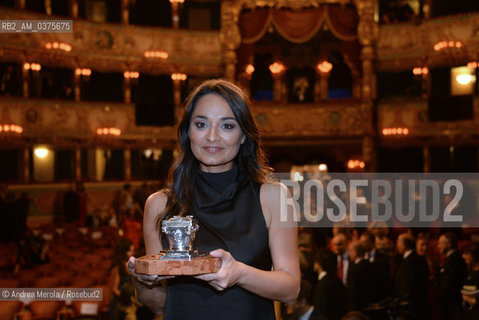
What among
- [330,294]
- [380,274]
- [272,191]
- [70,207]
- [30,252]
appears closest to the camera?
[272,191]

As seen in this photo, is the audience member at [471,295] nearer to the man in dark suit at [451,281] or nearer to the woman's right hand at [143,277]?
the man in dark suit at [451,281]

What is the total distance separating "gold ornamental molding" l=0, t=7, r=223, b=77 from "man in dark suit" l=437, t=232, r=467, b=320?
41.5 ft

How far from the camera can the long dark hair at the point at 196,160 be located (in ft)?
5.99

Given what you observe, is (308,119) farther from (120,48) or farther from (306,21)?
(120,48)

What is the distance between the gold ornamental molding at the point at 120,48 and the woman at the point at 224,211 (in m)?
14.5

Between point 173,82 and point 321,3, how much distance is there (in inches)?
214

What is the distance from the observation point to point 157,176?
18.4 meters

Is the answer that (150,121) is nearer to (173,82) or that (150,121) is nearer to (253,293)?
(173,82)

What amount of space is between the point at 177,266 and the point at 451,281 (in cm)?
539

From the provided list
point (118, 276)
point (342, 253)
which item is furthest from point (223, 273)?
point (342, 253)

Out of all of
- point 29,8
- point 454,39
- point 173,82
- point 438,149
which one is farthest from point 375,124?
point 29,8

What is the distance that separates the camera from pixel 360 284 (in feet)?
18.8

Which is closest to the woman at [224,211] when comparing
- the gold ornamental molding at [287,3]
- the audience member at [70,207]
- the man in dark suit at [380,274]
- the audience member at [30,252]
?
the man in dark suit at [380,274]

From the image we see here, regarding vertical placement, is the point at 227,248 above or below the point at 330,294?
above
